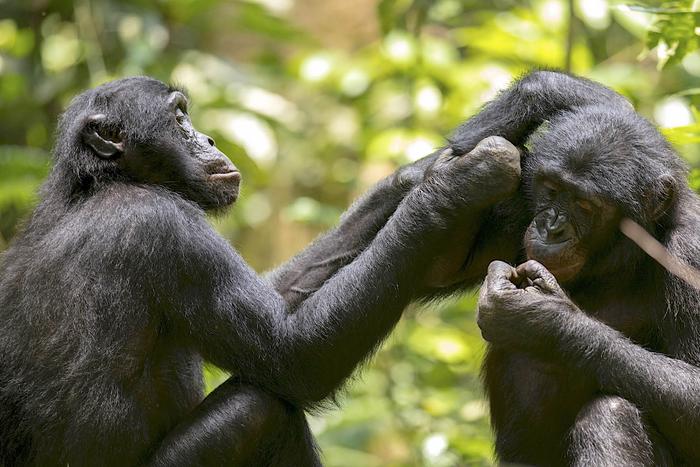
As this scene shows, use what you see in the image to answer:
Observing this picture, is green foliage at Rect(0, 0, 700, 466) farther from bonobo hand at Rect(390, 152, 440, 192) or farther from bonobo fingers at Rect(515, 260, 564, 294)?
bonobo fingers at Rect(515, 260, 564, 294)

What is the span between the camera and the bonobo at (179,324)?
222 inches

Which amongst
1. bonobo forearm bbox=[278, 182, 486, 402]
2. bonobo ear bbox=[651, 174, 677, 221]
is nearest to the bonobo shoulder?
bonobo forearm bbox=[278, 182, 486, 402]

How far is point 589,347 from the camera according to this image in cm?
538

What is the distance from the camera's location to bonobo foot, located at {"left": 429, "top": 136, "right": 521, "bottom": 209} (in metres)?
5.49

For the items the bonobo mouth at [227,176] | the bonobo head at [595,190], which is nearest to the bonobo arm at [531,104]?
the bonobo head at [595,190]

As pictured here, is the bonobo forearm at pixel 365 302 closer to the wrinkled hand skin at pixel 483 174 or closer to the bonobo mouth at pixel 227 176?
the wrinkled hand skin at pixel 483 174

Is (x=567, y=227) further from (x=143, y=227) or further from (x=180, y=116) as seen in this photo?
(x=180, y=116)

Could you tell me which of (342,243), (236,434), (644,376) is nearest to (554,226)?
(644,376)

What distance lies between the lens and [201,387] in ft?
21.9

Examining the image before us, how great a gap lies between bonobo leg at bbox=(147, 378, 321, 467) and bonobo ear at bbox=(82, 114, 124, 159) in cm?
153

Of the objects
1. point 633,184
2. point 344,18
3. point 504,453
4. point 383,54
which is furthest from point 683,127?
point 344,18

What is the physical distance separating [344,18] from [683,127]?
9950 millimetres

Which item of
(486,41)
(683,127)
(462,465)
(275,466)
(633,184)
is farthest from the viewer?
(486,41)

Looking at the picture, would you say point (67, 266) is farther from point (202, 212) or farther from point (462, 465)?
point (462, 465)
